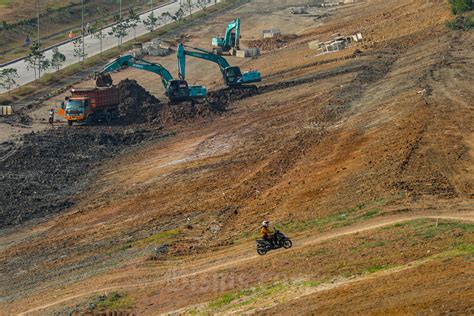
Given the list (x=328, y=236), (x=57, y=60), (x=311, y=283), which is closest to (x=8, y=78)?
(x=57, y=60)

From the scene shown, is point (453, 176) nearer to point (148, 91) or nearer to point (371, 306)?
point (371, 306)

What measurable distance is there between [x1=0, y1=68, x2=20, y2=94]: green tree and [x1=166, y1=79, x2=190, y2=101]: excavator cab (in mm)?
18068

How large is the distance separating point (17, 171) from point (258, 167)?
46.4ft

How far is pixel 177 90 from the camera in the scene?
6184 cm

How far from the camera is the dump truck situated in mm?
59219

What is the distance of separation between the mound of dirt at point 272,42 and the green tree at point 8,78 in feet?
83.1

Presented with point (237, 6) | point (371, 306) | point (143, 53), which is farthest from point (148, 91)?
point (237, 6)

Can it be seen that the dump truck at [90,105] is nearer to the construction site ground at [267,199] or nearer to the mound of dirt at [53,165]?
the mound of dirt at [53,165]

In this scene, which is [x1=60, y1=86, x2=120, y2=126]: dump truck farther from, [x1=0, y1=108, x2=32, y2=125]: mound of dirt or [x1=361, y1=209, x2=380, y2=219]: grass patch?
[x1=361, y1=209, x2=380, y2=219]: grass patch

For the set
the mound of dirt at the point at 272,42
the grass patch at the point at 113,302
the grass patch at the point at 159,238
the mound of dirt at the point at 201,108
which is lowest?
the grass patch at the point at 113,302

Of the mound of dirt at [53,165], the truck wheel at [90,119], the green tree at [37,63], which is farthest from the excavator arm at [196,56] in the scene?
the green tree at [37,63]

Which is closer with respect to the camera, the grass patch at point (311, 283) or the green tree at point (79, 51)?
the grass patch at point (311, 283)

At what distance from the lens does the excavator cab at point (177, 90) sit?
202 feet

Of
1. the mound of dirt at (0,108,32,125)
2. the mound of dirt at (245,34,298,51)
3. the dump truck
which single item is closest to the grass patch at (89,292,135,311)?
the dump truck
